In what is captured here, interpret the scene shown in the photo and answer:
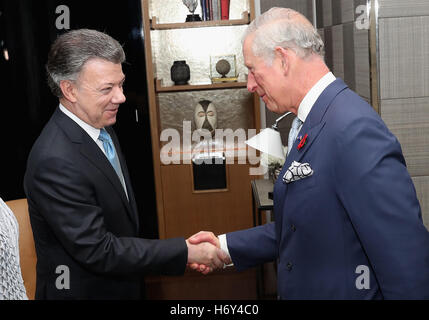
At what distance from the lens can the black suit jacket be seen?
180cm

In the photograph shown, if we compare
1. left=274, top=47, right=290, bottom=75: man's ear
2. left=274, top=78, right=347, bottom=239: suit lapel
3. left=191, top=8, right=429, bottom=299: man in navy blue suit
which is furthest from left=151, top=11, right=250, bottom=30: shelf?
left=274, top=78, right=347, bottom=239: suit lapel

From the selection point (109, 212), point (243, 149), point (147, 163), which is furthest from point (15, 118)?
point (109, 212)

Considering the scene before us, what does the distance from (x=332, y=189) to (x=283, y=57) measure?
17.2 inches

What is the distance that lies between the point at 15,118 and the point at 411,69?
2729 mm

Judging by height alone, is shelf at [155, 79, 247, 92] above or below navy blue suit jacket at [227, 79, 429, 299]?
above

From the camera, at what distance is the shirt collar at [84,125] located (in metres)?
1.94

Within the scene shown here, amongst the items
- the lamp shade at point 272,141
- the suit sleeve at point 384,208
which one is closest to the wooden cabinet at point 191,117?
the lamp shade at point 272,141

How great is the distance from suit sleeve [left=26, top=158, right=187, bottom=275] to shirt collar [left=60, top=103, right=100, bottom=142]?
0.69 feet

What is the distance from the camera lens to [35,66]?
3914 mm

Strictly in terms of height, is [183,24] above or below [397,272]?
above

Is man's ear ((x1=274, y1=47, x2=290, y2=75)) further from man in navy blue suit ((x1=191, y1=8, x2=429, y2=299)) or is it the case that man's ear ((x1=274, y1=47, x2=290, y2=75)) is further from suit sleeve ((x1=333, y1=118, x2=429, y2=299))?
suit sleeve ((x1=333, y1=118, x2=429, y2=299))

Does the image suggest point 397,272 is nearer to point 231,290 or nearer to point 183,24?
point 231,290

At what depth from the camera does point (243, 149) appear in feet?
13.2
